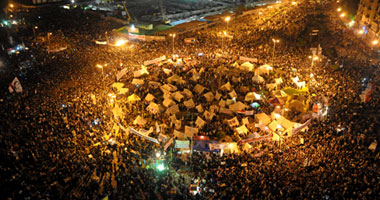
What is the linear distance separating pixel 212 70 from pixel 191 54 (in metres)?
3.85

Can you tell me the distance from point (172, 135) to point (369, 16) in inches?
1172

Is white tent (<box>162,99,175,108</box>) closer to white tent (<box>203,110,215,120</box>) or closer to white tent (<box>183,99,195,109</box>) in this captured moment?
white tent (<box>183,99,195,109</box>)

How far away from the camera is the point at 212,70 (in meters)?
19.2

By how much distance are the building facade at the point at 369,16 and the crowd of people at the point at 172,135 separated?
808 cm

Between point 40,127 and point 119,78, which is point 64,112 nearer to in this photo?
point 40,127

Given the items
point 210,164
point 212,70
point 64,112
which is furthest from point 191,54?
point 210,164

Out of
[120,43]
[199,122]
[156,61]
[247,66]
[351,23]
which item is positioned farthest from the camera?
[351,23]

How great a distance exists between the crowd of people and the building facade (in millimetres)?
8083

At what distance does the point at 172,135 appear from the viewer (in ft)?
43.7

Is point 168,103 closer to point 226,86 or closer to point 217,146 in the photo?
point 226,86

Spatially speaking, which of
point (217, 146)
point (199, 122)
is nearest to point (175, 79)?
point (199, 122)

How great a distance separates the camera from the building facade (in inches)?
1133

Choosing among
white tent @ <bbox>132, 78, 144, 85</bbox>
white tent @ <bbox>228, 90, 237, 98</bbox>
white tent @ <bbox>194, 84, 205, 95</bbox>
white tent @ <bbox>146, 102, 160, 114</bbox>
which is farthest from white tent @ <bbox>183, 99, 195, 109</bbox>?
white tent @ <bbox>132, 78, 144, 85</bbox>

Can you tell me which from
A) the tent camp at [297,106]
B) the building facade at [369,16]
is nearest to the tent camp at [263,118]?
the tent camp at [297,106]
